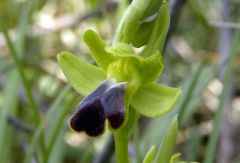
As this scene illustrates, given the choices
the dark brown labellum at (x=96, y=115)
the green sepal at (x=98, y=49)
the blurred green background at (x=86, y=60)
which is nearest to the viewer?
the dark brown labellum at (x=96, y=115)

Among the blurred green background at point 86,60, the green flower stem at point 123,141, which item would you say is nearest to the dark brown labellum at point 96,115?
the green flower stem at point 123,141

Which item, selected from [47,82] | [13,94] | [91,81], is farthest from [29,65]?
[91,81]

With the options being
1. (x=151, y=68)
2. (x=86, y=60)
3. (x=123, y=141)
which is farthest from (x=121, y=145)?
(x=86, y=60)

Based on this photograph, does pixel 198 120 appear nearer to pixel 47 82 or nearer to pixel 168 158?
pixel 47 82

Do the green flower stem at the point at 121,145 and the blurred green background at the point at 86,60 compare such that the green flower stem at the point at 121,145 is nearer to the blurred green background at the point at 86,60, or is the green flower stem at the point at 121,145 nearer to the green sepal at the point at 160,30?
the green sepal at the point at 160,30

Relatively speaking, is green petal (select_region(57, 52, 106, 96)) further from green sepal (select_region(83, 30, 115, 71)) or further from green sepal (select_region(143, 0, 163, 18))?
green sepal (select_region(143, 0, 163, 18))
